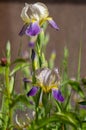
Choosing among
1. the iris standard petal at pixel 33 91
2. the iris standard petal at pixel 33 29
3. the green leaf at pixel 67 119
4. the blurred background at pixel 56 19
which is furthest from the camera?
the blurred background at pixel 56 19

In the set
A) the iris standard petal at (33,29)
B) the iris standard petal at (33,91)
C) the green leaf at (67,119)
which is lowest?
the green leaf at (67,119)

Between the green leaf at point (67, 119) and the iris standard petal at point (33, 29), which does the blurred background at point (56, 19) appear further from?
the green leaf at point (67, 119)

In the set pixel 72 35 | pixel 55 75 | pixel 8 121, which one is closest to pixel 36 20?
pixel 55 75

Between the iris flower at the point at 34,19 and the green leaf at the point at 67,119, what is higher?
the iris flower at the point at 34,19

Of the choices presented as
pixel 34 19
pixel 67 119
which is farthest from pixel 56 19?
pixel 67 119

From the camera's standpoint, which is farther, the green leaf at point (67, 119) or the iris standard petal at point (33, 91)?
the iris standard petal at point (33, 91)

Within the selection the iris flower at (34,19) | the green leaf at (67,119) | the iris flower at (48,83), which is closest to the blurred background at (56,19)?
the iris flower at (34,19)

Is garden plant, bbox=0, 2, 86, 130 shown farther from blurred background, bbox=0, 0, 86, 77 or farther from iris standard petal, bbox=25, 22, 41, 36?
blurred background, bbox=0, 0, 86, 77
